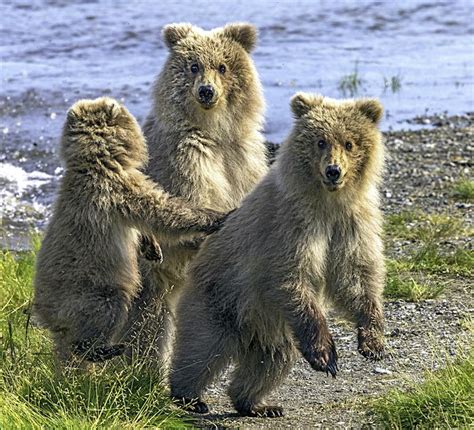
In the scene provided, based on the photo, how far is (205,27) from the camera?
1861 centimetres

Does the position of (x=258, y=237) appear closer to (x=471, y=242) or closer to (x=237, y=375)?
(x=237, y=375)

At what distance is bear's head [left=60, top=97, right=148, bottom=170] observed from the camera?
6.77m

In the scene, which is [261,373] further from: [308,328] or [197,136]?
[197,136]

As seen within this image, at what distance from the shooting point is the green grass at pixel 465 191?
1082 centimetres

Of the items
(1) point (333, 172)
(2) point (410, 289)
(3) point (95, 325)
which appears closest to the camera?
(1) point (333, 172)

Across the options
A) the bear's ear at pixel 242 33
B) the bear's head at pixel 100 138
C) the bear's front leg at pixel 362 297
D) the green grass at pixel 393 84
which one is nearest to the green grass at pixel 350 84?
the green grass at pixel 393 84

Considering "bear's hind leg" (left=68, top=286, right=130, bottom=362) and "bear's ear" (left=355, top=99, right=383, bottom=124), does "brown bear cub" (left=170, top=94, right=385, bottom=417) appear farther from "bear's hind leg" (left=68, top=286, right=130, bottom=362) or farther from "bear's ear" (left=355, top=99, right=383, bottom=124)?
"bear's hind leg" (left=68, top=286, right=130, bottom=362)

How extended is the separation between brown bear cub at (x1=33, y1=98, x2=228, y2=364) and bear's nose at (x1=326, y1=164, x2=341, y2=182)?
2.71ft

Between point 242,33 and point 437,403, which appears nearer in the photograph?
point 437,403

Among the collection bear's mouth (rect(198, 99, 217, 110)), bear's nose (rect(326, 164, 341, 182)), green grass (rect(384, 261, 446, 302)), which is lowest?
green grass (rect(384, 261, 446, 302))

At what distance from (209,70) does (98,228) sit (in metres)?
1.48

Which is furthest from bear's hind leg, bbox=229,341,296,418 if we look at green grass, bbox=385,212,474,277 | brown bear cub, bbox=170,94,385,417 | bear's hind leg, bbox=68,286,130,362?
green grass, bbox=385,212,474,277

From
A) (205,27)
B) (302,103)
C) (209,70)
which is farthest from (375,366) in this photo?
(205,27)

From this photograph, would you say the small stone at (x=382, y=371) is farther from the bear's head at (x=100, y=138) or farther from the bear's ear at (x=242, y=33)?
the bear's ear at (x=242, y=33)
